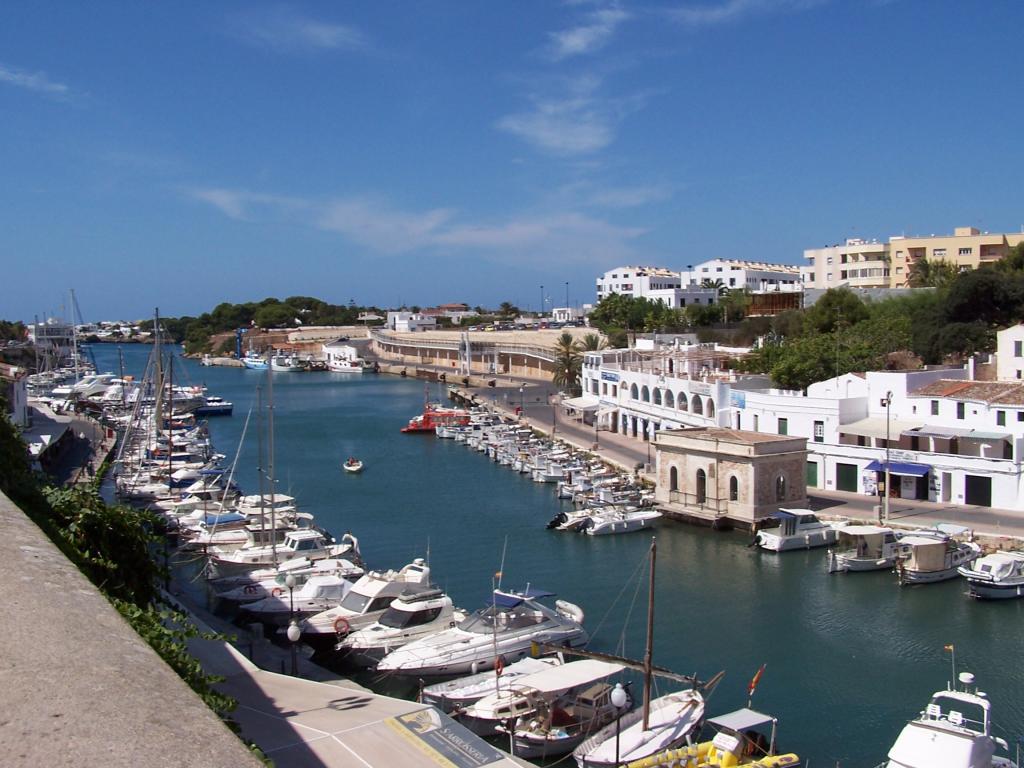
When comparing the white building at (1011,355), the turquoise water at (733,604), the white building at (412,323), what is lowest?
the turquoise water at (733,604)

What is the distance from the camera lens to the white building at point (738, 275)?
95.1 m

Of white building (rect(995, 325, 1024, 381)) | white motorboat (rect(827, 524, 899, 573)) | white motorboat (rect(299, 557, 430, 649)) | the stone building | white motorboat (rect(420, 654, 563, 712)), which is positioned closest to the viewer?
white motorboat (rect(420, 654, 563, 712))

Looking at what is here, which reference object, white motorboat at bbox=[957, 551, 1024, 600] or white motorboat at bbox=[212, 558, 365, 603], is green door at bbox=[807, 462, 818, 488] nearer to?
white motorboat at bbox=[957, 551, 1024, 600]

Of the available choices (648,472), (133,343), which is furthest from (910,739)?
(133,343)

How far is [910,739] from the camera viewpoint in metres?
11.9

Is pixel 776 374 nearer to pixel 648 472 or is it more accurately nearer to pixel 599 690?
pixel 648 472

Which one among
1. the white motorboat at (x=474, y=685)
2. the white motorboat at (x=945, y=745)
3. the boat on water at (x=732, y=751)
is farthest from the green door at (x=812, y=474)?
→ the white motorboat at (x=945, y=745)

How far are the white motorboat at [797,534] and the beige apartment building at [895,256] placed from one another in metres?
40.3

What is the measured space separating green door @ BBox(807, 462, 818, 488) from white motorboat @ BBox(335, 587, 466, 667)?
52.1 feet

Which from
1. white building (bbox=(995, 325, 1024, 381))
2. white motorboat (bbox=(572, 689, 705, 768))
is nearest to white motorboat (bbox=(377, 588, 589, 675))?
white motorboat (bbox=(572, 689, 705, 768))

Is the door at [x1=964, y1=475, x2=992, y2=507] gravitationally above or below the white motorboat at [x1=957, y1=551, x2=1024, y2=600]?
above

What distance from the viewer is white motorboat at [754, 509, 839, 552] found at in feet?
80.6

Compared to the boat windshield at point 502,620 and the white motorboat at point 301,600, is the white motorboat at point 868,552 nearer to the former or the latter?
→ the boat windshield at point 502,620

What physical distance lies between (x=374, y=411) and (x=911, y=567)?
47.9 m
